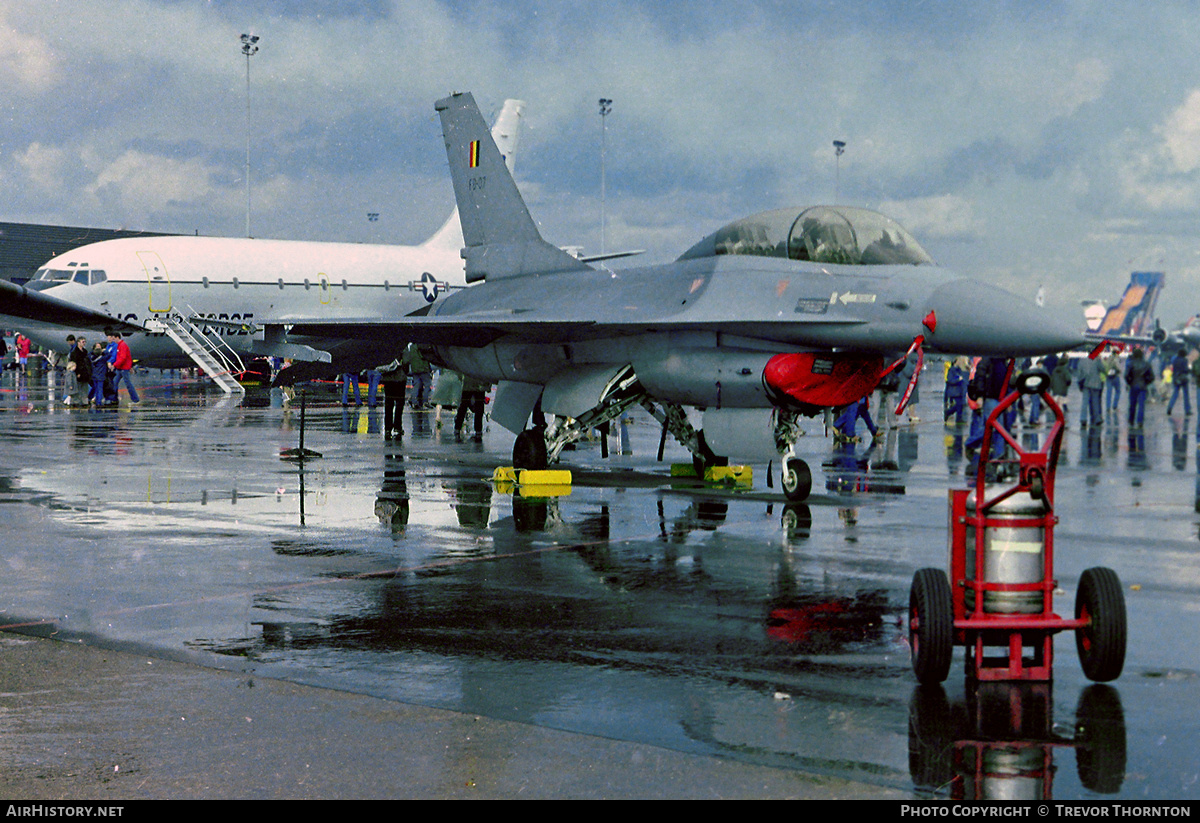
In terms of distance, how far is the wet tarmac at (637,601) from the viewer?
514 cm

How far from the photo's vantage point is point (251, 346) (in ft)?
128

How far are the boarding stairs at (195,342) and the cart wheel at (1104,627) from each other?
1256 inches

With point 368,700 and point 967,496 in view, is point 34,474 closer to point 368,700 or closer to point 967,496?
point 368,700

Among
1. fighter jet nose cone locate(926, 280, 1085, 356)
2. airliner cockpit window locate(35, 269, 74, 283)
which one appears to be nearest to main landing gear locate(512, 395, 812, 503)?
fighter jet nose cone locate(926, 280, 1085, 356)

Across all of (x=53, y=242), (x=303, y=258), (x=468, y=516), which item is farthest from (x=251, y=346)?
(x=53, y=242)

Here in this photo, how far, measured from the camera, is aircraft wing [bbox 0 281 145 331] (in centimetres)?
841

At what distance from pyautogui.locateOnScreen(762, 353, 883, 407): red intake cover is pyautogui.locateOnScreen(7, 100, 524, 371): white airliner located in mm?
21099

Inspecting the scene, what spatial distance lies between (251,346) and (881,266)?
29.5 metres

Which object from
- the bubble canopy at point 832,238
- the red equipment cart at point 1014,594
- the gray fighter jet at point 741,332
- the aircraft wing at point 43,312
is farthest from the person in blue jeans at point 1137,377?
the aircraft wing at point 43,312

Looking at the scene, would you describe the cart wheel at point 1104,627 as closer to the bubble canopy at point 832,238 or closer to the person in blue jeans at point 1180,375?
the bubble canopy at point 832,238

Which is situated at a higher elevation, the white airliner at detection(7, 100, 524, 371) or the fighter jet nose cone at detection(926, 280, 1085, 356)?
the white airliner at detection(7, 100, 524, 371)

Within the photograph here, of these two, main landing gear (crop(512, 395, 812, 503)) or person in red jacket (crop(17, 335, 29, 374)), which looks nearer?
main landing gear (crop(512, 395, 812, 503))

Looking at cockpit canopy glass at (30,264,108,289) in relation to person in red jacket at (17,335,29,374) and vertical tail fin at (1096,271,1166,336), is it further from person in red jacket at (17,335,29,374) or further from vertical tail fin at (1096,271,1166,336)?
vertical tail fin at (1096,271,1166,336)

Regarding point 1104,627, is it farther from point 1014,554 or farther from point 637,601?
point 637,601
